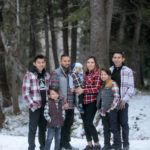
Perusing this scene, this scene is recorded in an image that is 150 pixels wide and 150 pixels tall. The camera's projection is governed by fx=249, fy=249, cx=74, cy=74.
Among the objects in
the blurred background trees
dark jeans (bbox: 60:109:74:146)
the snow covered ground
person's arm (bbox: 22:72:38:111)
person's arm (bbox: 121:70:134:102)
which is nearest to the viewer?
person's arm (bbox: 22:72:38:111)

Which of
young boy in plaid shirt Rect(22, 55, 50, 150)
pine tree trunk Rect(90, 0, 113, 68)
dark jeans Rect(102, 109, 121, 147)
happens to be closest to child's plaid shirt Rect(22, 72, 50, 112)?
young boy in plaid shirt Rect(22, 55, 50, 150)

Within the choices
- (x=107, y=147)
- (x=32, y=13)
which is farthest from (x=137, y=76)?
(x=107, y=147)

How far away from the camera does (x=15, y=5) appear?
959 cm

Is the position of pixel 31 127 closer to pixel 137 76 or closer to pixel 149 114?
pixel 149 114

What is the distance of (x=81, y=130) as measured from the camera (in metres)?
8.78

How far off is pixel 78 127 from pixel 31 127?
13.9 feet

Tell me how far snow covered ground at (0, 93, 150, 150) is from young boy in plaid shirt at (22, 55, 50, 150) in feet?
3.76

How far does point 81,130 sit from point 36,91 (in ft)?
14.5

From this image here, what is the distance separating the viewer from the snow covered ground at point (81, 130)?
235 inches

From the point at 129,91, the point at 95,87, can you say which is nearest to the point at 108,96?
the point at 95,87

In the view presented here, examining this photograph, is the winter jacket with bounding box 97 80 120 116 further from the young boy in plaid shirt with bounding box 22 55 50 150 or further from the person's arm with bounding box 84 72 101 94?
the young boy in plaid shirt with bounding box 22 55 50 150

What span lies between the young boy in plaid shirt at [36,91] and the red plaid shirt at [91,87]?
2.61 feet

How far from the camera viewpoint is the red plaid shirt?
5094mm

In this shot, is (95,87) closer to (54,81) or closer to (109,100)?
(109,100)
